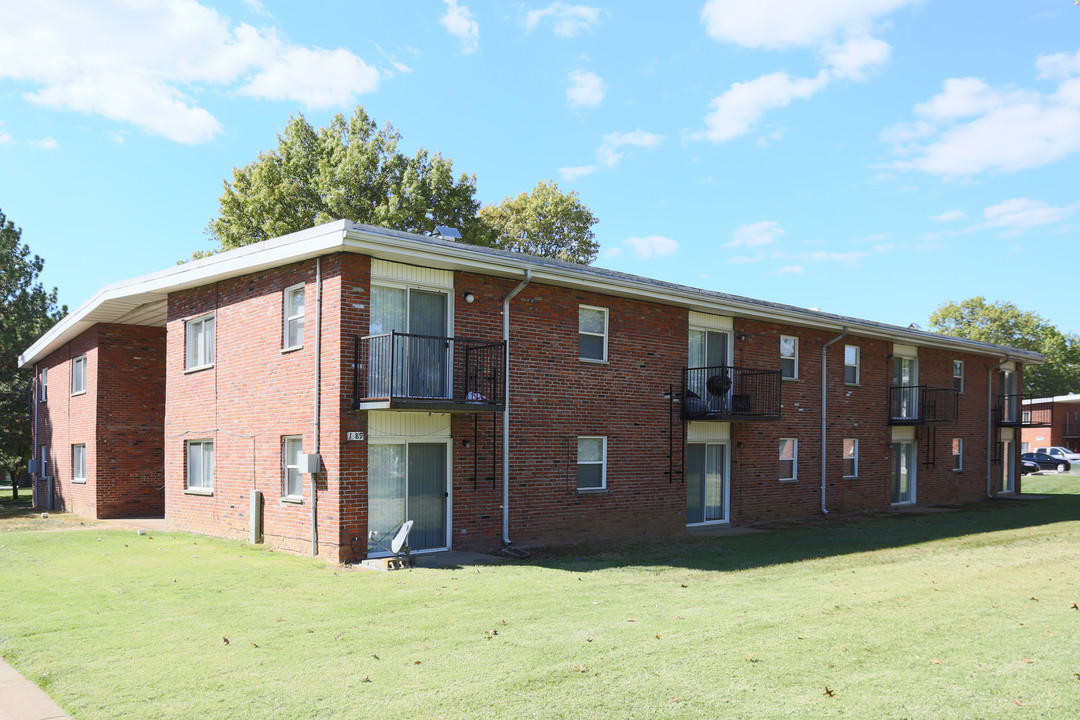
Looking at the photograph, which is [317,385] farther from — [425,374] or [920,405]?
[920,405]

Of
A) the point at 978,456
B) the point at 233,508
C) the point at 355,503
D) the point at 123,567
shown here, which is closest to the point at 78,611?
the point at 123,567

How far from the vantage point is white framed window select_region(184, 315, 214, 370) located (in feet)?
54.9

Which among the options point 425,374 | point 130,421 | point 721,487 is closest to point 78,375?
point 130,421

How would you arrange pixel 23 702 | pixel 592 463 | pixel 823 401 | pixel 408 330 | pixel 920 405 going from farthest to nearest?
pixel 920 405, pixel 823 401, pixel 592 463, pixel 408 330, pixel 23 702

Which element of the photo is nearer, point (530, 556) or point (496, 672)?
point (496, 672)

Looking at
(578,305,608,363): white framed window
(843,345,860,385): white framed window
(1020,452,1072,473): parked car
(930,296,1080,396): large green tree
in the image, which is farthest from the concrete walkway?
(930,296,1080,396): large green tree

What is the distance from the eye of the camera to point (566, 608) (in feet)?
30.5

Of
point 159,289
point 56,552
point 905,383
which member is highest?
point 159,289

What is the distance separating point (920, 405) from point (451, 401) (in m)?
17.3

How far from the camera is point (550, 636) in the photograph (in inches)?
310

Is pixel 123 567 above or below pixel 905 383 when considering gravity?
below

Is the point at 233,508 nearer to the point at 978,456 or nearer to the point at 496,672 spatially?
the point at 496,672

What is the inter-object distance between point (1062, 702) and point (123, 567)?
37.8 feet

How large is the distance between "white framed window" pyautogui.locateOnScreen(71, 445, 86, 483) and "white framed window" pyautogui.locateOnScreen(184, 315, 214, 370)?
7334mm
